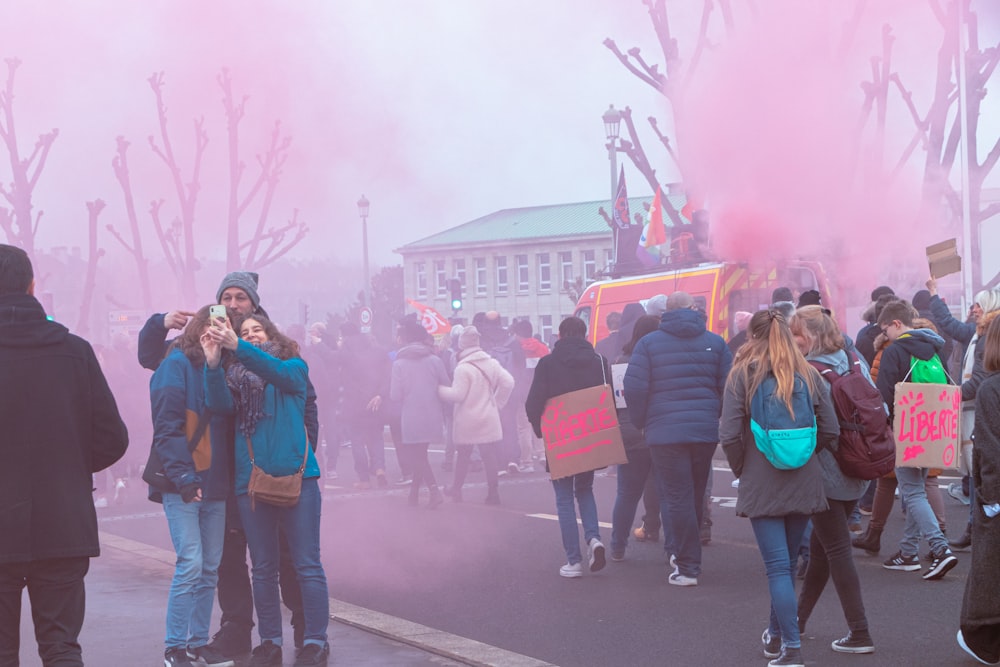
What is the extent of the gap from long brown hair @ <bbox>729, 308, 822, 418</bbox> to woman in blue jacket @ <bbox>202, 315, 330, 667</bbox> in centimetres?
203

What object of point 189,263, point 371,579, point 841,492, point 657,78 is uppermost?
point 657,78

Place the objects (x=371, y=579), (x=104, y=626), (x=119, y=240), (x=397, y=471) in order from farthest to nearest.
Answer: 1. (x=119, y=240)
2. (x=397, y=471)
3. (x=371, y=579)
4. (x=104, y=626)

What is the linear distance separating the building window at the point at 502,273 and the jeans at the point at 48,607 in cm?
4873

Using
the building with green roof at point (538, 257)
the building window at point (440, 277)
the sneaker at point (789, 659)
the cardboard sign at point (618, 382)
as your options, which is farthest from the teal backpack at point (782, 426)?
the building with green roof at point (538, 257)

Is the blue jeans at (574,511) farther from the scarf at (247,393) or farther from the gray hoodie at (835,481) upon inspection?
the scarf at (247,393)

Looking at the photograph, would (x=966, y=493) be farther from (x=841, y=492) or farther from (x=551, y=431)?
(x=841, y=492)

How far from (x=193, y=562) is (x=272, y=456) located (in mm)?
643

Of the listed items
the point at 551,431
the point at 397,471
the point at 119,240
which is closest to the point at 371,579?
the point at 551,431

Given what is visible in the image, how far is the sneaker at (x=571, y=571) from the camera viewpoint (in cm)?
856

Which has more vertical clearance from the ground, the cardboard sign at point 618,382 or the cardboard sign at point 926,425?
the cardboard sign at point 618,382

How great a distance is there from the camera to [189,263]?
17.4 meters

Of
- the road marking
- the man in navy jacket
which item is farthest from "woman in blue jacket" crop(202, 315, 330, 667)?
the man in navy jacket

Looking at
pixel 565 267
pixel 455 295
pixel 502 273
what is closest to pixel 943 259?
pixel 455 295

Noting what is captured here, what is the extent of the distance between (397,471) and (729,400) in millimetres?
11801
